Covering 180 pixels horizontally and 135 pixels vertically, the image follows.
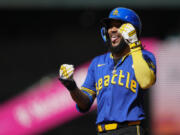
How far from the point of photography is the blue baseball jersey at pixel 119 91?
3.35m

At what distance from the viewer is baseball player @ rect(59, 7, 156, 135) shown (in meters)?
3.32

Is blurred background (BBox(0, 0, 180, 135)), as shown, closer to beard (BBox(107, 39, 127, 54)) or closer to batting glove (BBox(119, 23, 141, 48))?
beard (BBox(107, 39, 127, 54))

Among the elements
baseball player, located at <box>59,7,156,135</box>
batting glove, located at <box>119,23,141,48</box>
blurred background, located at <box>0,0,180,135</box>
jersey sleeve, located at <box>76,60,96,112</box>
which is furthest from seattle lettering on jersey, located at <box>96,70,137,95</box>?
blurred background, located at <box>0,0,180,135</box>

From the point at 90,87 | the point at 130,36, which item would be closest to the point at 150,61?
the point at 130,36

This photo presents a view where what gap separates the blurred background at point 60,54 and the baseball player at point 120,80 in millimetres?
4028

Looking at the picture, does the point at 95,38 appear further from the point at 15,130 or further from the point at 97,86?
the point at 97,86

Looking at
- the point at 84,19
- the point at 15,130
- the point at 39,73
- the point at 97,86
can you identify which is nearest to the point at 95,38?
the point at 84,19

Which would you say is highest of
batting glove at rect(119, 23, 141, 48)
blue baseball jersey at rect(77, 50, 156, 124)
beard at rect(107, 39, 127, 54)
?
batting glove at rect(119, 23, 141, 48)

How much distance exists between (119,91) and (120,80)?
0.09 m

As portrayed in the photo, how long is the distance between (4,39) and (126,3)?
2241mm

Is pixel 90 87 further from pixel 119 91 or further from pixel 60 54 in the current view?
pixel 60 54

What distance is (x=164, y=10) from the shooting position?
25.6 feet

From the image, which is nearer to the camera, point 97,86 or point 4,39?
point 97,86

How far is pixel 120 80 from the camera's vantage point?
3451 millimetres
